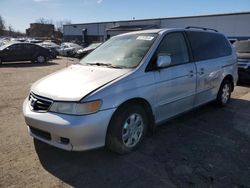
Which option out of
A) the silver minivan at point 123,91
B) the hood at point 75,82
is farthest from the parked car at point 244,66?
the hood at point 75,82

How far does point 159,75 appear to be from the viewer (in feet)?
13.6

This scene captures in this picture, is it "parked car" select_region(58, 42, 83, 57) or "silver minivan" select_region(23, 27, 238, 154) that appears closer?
"silver minivan" select_region(23, 27, 238, 154)

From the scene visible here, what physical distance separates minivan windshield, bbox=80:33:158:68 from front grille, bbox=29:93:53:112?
1.19 metres

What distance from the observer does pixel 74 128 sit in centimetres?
322

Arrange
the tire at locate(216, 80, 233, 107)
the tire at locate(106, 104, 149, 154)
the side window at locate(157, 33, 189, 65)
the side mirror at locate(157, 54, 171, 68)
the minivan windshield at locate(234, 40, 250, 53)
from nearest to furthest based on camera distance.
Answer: the tire at locate(106, 104, 149, 154), the side mirror at locate(157, 54, 171, 68), the side window at locate(157, 33, 189, 65), the tire at locate(216, 80, 233, 107), the minivan windshield at locate(234, 40, 250, 53)

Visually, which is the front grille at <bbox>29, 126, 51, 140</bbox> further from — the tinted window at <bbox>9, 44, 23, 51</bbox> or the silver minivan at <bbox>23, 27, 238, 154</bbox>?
the tinted window at <bbox>9, 44, 23, 51</bbox>

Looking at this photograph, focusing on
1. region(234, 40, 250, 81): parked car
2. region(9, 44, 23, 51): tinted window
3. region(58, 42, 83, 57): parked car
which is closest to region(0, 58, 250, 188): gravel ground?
region(234, 40, 250, 81): parked car

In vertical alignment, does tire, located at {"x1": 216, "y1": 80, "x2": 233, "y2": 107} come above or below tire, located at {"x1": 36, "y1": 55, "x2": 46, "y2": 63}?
above

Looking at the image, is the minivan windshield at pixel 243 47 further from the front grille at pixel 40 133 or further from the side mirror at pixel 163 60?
the front grille at pixel 40 133

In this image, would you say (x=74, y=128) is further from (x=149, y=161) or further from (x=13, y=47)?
(x=13, y=47)

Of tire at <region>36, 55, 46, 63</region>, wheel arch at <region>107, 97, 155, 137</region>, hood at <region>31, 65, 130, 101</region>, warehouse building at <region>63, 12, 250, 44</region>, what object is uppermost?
warehouse building at <region>63, 12, 250, 44</region>

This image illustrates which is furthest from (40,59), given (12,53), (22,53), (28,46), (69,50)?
(69,50)

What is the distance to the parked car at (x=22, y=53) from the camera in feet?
59.8

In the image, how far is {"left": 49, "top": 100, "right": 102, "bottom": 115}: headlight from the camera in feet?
10.8
